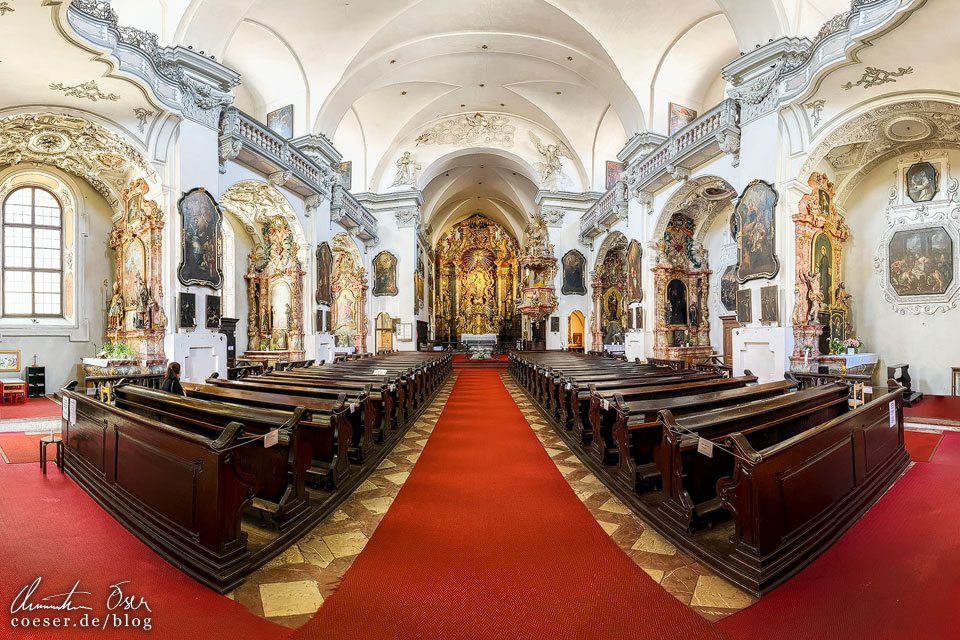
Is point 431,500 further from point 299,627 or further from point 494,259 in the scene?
point 494,259

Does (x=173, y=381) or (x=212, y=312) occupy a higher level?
(x=212, y=312)

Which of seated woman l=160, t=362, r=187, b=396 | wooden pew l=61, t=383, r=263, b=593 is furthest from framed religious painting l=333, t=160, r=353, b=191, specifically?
wooden pew l=61, t=383, r=263, b=593

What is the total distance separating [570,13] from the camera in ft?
41.2

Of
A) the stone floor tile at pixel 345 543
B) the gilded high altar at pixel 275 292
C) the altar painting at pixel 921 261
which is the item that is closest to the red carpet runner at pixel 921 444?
the altar painting at pixel 921 261

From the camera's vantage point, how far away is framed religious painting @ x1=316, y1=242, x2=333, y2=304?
1324 centimetres

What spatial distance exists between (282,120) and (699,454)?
1474 centimetres

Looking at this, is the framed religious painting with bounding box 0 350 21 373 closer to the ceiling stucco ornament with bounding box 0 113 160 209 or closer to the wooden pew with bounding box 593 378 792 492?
the ceiling stucco ornament with bounding box 0 113 160 209

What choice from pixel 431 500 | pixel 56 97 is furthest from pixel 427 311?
pixel 431 500

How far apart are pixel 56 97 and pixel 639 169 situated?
1334cm

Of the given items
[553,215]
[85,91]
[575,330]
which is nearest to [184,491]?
[85,91]

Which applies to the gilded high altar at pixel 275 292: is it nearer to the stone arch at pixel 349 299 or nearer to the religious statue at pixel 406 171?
the stone arch at pixel 349 299

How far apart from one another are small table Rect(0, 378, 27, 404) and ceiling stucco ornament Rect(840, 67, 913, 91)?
1633 centimetres

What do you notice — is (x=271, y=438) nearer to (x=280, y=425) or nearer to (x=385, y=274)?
(x=280, y=425)

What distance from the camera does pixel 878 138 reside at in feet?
28.0
